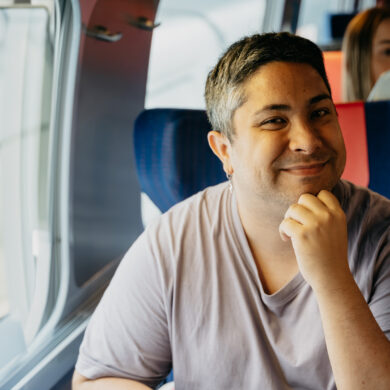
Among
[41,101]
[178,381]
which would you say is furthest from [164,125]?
[178,381]

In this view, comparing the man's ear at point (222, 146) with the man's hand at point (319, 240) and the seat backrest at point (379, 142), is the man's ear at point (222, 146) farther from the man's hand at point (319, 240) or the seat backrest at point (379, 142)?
the seat backrest at point (379, 142)

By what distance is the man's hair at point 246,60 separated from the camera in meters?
1.01

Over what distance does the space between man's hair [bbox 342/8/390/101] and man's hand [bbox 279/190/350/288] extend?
1.97 m

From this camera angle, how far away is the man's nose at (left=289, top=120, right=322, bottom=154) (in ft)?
3.12

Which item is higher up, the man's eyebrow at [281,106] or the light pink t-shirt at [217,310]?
the man's eyebrow at [281,106]

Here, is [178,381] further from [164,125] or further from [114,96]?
[114,96]

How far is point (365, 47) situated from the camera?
273cm

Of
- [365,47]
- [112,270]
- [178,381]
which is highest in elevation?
[365,47]

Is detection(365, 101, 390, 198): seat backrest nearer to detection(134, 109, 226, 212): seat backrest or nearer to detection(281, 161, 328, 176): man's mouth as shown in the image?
detection(134, 109, 226, 212): seat backrest

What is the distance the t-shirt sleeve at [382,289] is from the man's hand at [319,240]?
0.11 m

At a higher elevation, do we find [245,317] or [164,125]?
[164,125]

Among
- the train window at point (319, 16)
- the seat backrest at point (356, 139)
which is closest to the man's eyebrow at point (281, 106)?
the seat backrest at point (356, 139)

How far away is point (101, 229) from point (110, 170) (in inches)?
10.6

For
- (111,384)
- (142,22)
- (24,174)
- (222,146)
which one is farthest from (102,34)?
(111,384)
